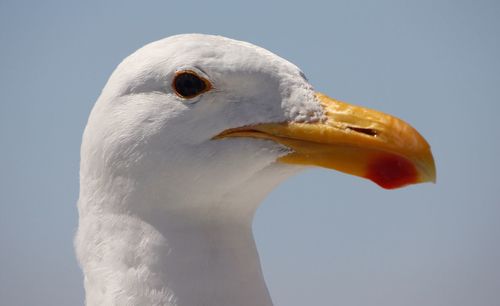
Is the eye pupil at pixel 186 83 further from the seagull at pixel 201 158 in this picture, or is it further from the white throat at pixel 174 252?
the white throat at pixel 174 252

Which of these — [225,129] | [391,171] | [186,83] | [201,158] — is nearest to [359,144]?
[391,171]

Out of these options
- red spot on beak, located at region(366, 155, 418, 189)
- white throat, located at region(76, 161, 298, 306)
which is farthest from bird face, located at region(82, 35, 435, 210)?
white throat, located at region(76, 161, 298, 306)

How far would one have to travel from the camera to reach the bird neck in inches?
164

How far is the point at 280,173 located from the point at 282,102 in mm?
431

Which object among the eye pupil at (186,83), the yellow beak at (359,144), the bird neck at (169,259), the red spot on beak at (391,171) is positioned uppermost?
the eye pupil at (186,83)

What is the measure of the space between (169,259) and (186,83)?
1034 millimetres

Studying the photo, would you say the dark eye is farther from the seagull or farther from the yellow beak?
the yellow beak

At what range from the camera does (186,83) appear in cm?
428

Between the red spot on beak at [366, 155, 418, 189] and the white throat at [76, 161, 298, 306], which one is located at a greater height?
the red spot on beak at [366, 155, 418, 189]

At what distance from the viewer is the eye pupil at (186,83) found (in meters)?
4.27

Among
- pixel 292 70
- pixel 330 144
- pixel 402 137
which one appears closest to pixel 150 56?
pixel 292 70

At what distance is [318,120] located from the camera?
4348 millimetres

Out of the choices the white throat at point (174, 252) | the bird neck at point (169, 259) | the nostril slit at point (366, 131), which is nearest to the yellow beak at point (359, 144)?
the nostril slit at point (366, 131)

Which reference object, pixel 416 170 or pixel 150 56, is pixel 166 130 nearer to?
pixel 150 56
